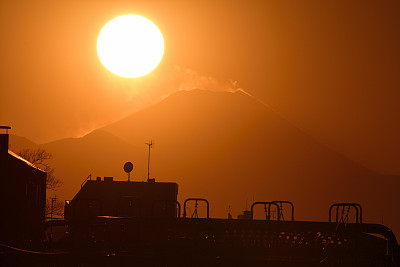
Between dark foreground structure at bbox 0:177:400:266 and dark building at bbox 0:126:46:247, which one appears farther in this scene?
dark building at bbox 0:126:46:247

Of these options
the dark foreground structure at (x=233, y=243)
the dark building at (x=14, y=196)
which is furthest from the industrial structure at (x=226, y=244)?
the dark building at (x=14, y=196)

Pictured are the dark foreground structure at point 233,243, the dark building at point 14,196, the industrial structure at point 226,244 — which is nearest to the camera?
the industrial structure at point 226,244

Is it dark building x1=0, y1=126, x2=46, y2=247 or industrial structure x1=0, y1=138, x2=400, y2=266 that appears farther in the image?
dark building x1=0, y1=126, x2=46, y2=247

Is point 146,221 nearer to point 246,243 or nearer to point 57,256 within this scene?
point 246,243

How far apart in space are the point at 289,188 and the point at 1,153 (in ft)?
569

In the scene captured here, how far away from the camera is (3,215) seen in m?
25.2

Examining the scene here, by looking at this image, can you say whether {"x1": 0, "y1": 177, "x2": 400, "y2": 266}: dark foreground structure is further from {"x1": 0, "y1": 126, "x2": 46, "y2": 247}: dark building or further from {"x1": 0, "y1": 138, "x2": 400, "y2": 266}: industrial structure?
{"x1": 0, "y1": 126, "x2": 46, "y2": 247}: dark building

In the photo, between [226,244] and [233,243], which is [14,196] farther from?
[233,243]

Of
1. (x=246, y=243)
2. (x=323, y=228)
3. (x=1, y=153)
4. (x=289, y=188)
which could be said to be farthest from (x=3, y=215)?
(x=289, y=188)

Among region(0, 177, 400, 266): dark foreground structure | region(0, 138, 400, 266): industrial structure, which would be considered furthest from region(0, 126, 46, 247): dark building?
region(0, 138, 400, 266): industrial structure

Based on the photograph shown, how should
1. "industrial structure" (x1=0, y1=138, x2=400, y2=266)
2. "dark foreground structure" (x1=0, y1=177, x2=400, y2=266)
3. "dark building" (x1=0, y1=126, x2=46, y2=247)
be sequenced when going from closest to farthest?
"industrial structure" (x1=0, y1=138, x2=400, y2=266) < "dark foreground structure" (x1=0, y1=177, x2=400, y2=266) < "dark building" (x1=0, y1=126, x2=46, y2=247)

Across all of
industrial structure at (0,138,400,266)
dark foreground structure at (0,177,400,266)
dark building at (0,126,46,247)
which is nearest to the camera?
industrial structure at (0,138,400,266)

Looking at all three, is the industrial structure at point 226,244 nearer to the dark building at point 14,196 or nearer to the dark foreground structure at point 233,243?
the dark foreground structure at point 233,243

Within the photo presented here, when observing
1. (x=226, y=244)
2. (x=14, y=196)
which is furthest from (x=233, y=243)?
(x=14, y=196)
